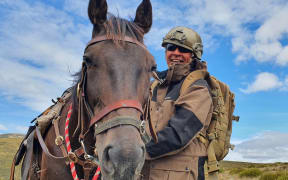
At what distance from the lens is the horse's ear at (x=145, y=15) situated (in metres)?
3.23

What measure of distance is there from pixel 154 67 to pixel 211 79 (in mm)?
2147

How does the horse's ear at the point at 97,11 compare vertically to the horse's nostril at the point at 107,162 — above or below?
above

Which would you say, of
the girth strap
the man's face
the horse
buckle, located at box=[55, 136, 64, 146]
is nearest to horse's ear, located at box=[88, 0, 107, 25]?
the horse

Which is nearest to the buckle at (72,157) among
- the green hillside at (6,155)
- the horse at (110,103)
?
the horse at (110,103)

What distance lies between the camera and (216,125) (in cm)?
444

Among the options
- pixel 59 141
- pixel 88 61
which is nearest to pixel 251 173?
pixel 59 141

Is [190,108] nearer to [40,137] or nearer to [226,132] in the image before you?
[226,132]

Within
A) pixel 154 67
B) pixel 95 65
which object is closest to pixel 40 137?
pixel 95 65

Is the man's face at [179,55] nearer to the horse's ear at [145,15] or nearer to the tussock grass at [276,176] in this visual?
the horse's ear at [145,15]

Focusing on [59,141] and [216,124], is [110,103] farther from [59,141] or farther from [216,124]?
[216,124]

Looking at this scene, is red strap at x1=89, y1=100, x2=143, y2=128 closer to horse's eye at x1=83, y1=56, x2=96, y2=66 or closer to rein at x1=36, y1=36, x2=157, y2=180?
rein at x1=36, y1=36, x2=157, y2=180

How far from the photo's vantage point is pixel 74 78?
3480 millimetres

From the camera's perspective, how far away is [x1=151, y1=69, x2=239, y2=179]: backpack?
14.0ft

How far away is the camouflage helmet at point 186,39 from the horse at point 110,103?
78.7 inches
